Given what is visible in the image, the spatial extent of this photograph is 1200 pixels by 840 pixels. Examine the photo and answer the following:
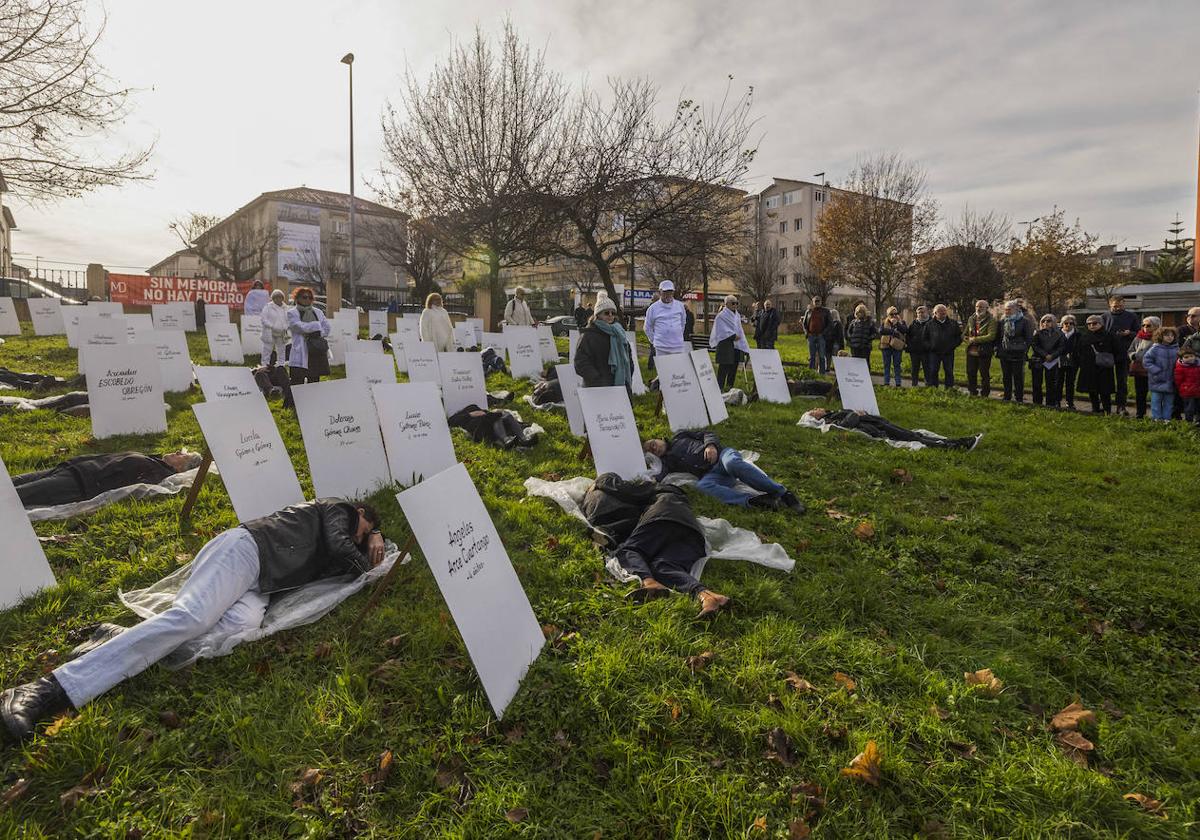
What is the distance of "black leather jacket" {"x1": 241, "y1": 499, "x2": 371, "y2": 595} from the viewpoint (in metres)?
3.54

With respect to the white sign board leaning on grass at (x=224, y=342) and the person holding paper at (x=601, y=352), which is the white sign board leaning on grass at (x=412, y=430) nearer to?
the person holding paper at (x=601, y=352)

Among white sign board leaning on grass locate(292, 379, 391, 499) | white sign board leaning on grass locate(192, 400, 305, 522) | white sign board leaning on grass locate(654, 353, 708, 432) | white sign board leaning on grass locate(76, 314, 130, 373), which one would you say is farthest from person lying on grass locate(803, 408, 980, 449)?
white sign board leaning on grass locate(76, 314, 130, 373)

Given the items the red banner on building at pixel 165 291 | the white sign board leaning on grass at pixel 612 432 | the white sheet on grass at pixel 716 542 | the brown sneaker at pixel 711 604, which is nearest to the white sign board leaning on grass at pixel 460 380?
the white sign board leaning on grass at pixel 612 432

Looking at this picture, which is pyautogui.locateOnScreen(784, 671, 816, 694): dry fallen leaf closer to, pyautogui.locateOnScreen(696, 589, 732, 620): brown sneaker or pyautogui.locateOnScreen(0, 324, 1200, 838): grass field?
pyautogui.locateOnScreen(0, 324, 1200, 838): grass field

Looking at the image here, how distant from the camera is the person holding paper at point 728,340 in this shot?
11184 mm

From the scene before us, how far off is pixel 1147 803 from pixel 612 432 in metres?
4.62

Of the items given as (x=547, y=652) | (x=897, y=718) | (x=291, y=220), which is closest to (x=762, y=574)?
(x=897, y=718)

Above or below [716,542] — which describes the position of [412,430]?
above

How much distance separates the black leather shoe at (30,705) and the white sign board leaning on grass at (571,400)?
5.81m

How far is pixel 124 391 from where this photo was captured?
7.01m

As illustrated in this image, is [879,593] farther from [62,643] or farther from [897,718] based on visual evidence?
[62,643]

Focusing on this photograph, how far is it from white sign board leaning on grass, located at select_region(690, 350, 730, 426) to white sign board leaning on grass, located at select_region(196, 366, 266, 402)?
19.0ft

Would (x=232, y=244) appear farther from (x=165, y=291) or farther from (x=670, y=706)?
(x=670, y=706)

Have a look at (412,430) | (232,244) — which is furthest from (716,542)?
(232,244)
